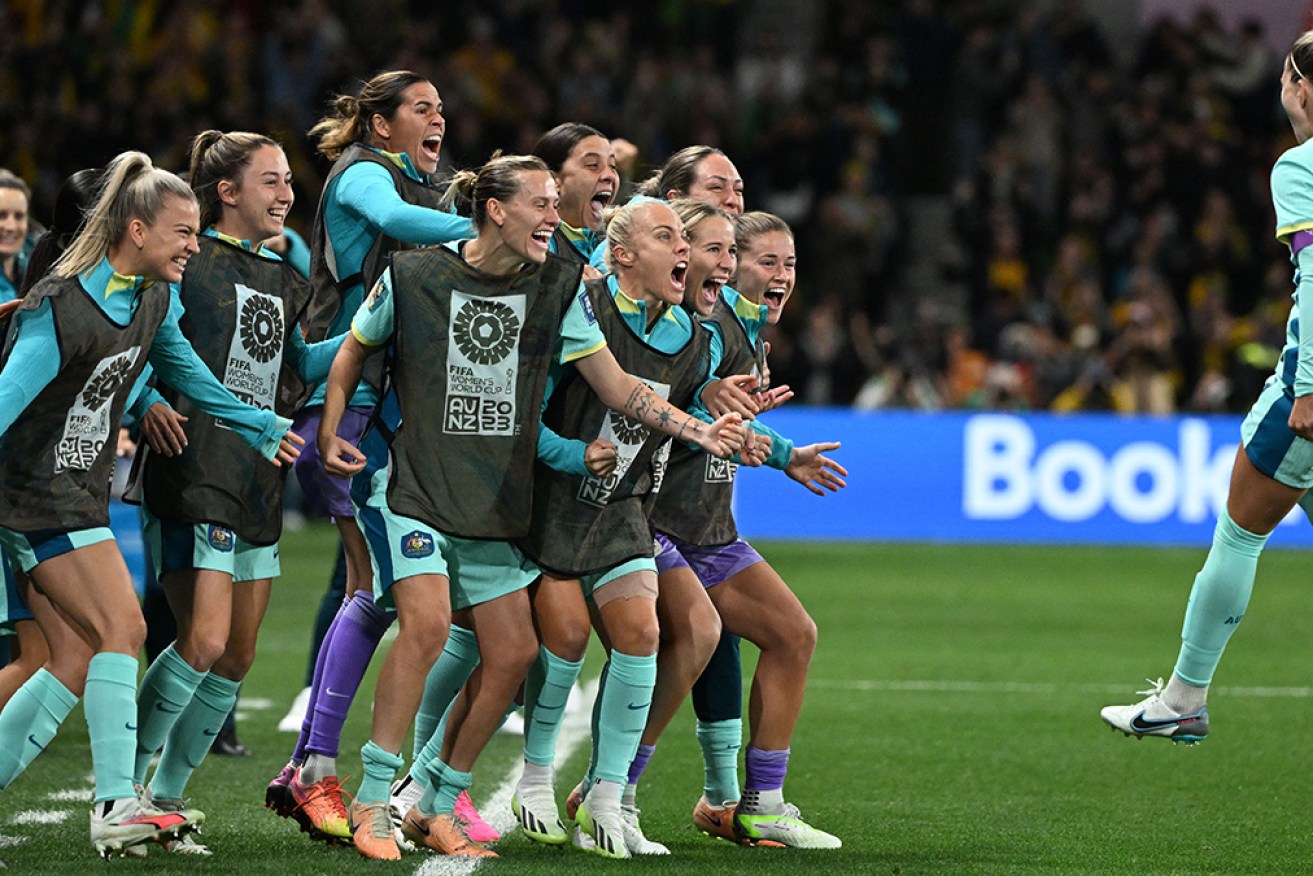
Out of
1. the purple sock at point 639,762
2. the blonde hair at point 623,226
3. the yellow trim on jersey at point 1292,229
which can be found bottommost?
the purple sock at point 639,762

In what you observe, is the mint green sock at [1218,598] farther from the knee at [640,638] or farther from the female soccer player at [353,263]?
the female soccer player at [353,263]

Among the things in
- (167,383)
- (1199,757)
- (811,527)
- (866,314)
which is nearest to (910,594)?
(811,527)

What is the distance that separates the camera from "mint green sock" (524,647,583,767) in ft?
17.7

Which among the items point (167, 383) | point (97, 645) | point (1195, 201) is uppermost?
point (1195, 201)

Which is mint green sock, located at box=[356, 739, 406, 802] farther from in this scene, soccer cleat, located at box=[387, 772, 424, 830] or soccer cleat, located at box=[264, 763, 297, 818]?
soccer cleat, located at box=[264, 763, 297, 818]

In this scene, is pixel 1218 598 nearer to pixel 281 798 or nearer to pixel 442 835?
pixel 442 835

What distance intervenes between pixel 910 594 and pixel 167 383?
321 inches

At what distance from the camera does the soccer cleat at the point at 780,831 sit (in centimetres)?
562

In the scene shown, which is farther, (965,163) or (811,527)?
(965,163)

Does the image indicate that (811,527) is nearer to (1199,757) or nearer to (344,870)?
(1199,757)

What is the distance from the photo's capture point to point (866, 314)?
63.0ft

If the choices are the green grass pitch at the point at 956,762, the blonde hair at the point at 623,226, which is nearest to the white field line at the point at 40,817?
the green grass pitch at the point at 956,762

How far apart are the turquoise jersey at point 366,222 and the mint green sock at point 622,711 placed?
1.07 meters

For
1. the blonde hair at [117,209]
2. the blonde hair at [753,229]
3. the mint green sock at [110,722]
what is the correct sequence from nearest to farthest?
1. the mint green sock at [110,722]
2. the blonde hair at [117,209]
3. the blonde hair at [753,229]
